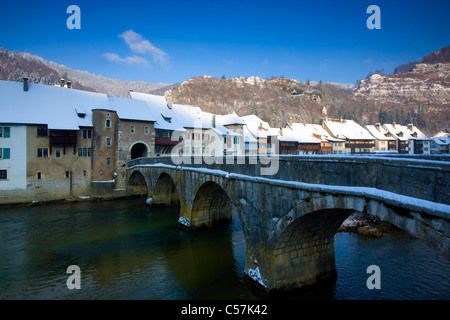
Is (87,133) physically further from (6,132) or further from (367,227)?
(367,227)

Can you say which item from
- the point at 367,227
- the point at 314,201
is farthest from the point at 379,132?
the point at 314,201

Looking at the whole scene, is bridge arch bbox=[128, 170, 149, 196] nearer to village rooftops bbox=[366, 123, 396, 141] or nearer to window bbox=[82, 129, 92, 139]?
window bbox=[82, 129, 92, 139]

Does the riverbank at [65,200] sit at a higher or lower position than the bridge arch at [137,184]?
lower

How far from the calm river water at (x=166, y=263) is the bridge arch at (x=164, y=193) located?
5202 mm

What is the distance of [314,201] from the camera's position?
845cm

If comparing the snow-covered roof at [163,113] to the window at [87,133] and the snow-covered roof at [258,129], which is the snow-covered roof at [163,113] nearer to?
the window at [87,133]

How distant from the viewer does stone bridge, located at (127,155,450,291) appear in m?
5.57

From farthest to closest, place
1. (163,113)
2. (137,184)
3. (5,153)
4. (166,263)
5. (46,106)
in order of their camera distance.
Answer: (163,113) → (137,184) → (46,106) → (5,153) → (166,263)

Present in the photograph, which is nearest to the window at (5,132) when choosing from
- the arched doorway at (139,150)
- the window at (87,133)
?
the window at (87,133)

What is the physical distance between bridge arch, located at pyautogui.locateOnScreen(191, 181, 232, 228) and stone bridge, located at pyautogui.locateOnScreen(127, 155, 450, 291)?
344 mm

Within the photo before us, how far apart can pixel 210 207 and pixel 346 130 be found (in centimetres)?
5843

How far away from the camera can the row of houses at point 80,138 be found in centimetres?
3061

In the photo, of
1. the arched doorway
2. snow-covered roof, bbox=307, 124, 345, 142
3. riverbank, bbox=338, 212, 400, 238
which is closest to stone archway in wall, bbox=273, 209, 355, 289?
riverbank, bbox=338, 212, 400, 238
